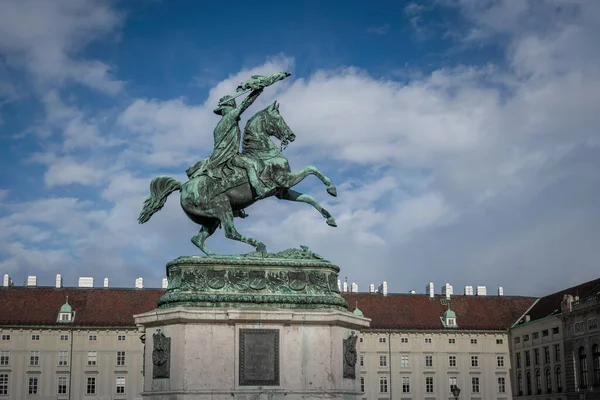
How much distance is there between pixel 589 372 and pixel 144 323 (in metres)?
69.4

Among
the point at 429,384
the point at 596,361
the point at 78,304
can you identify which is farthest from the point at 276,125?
the point at 429,384

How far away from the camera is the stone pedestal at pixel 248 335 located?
70.4 feet

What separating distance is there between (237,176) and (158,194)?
2.25 m

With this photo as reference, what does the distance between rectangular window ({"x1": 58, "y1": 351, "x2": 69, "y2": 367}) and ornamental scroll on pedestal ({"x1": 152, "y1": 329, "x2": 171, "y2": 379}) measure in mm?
73008

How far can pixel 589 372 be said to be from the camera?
274 feet

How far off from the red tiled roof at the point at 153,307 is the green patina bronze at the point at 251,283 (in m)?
67.5

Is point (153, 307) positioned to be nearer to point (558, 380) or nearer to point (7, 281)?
point (7, 281)

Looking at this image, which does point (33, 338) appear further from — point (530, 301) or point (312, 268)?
point (312, 268)

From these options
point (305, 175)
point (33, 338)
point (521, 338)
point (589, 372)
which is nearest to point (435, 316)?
point (521, 338)

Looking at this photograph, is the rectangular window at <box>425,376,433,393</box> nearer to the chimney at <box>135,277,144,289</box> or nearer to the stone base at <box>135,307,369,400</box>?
the chimney at <box>135,277,144,289</box>

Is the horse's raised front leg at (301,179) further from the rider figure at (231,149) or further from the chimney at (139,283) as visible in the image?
the chimney at (139,283)

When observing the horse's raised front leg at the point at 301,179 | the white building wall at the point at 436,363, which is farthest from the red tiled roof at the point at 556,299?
the horse's raised front leg at the point at 301,179

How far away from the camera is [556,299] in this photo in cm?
9444

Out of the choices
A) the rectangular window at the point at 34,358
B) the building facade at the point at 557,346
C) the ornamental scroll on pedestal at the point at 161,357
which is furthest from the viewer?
the rectangular window at the point at 34,358
